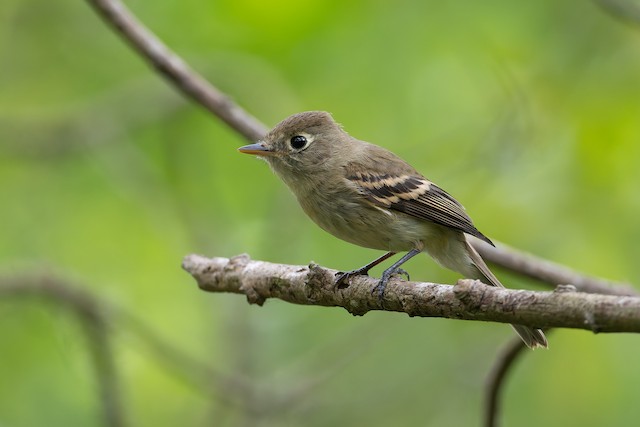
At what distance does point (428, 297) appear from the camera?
346cm

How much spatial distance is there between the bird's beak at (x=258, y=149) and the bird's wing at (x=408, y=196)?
0.53 m

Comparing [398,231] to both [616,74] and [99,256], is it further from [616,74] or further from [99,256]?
[99,256]

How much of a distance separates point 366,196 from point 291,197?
8.18 feet

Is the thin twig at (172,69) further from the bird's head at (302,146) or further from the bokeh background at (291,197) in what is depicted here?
the bokeh background at (291,197)

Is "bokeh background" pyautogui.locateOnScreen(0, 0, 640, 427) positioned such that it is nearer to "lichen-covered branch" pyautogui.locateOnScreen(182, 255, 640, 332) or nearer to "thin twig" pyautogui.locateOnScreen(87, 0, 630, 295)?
"thin twig" pyautogui.locateOnScreen(87, 0, 630, 295)

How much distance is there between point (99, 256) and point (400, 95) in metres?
3.36

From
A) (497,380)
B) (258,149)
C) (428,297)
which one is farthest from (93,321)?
(428,297)

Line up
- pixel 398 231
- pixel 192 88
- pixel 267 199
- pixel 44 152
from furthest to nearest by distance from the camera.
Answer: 1. pixel 267 199
2. pixel 44 152
3. pixel 192 88
4. pixel 398 231

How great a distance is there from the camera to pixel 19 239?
28.4 feet

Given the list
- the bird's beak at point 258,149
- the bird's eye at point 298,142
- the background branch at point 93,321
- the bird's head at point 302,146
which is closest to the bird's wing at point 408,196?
the bird's head at point 302,146

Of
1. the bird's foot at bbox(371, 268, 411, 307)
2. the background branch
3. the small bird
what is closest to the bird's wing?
the small bird

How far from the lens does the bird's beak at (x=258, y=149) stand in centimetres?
553

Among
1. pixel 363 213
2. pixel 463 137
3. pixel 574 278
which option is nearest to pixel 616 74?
pixel 463 137

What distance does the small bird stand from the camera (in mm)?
5277
